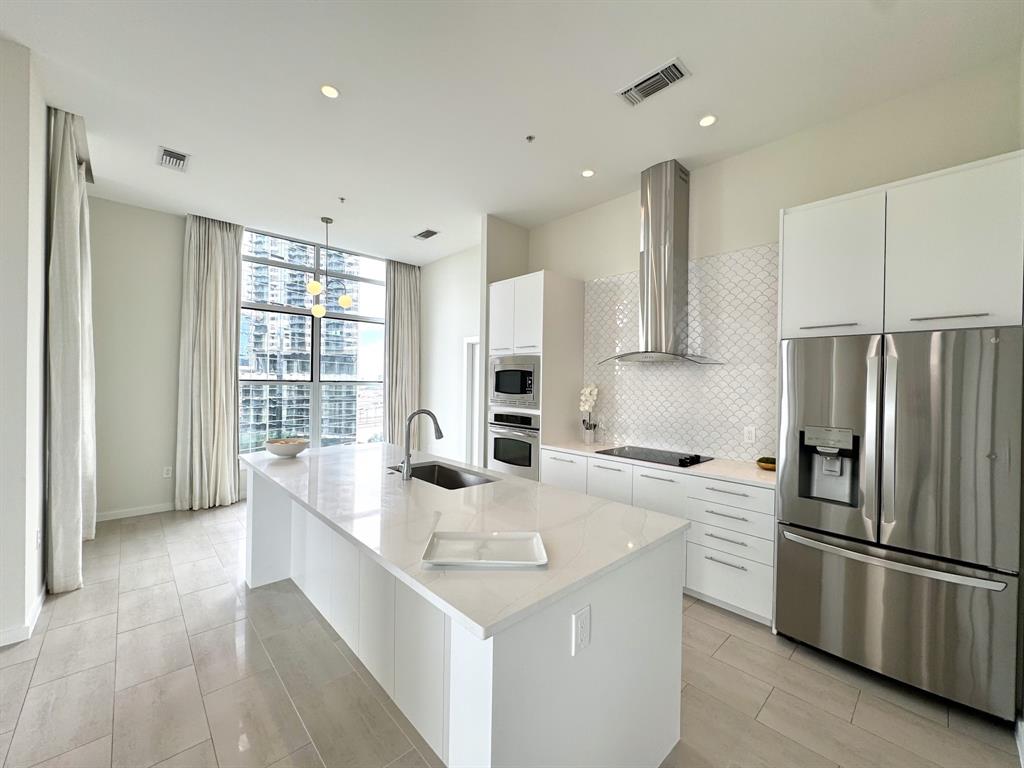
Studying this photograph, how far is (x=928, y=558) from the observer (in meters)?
1.87

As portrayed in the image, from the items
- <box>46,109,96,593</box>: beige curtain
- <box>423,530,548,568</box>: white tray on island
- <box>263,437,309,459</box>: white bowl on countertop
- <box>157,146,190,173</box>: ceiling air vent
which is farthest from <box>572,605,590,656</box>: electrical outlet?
<box>157,146,190,173</box>: ceiling air vent

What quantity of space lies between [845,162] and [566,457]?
268cm

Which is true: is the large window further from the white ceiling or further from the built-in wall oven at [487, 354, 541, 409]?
the built-in wall oven at [487, 354, 541, 409]

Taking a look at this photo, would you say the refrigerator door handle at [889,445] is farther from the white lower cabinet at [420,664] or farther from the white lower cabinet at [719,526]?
the white lower cabinet at [420,664]

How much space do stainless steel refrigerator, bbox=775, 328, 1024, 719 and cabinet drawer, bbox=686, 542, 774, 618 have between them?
0.36 ft

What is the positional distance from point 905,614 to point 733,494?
0.86 metres

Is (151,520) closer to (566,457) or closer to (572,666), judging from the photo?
(566,457)

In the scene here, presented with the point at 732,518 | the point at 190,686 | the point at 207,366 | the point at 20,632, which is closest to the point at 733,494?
the point at 732,518


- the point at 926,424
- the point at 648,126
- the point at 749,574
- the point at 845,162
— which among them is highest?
the point at 648,126

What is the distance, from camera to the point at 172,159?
125 inches

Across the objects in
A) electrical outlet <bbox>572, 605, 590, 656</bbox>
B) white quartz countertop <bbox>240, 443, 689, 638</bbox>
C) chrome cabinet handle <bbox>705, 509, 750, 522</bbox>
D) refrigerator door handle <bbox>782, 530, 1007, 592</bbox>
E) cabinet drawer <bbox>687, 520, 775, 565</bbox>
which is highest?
white quartz countertop <bbox>240, 443, 689, 638</bbox>

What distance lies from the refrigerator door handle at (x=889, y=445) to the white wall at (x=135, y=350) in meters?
5.84

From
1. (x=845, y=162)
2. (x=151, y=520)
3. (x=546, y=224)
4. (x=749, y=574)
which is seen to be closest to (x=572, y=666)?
(x=749, y=574)

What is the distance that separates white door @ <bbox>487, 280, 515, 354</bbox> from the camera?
390 cm
